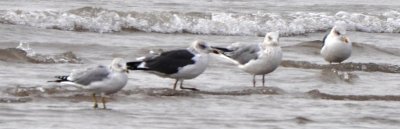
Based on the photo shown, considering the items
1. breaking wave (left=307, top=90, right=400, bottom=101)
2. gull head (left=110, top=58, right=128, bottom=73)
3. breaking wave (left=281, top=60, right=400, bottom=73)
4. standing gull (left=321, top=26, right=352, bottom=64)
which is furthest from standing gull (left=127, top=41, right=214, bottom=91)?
breaking wave (left=281, top=60, right=400, bottom=73)

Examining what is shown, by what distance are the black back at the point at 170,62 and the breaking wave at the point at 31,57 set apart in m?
2.44

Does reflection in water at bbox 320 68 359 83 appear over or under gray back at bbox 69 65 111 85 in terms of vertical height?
under

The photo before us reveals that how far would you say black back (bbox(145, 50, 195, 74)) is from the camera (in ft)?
36.7

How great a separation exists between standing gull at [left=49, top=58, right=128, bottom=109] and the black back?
4.36 feet

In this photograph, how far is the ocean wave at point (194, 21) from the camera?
61.1 ft

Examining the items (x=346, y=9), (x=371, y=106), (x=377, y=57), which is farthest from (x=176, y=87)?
(x=346, y=9)

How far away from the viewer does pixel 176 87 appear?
11.7 metres

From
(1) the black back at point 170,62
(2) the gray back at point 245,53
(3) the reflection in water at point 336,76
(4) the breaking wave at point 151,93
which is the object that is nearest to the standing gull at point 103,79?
(4) the breaking wave at point 151,93

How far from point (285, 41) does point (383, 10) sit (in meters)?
5.39

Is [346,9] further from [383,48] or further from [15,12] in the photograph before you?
[15,12]

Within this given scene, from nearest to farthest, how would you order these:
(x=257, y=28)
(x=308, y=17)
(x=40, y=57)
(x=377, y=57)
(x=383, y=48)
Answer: (x=40, y=57) → (x=377, y=57) → (x=383, y=48) → (x=257, y=28) → (x=308, y=17)

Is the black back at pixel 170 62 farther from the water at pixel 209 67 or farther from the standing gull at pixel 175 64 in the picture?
the water at pixel 209 67

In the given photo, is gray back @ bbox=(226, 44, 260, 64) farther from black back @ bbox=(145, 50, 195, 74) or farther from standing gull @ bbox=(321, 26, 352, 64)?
standing gull @ bbox=(321, 26, 352, 64)

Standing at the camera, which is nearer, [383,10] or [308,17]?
[308,17]
